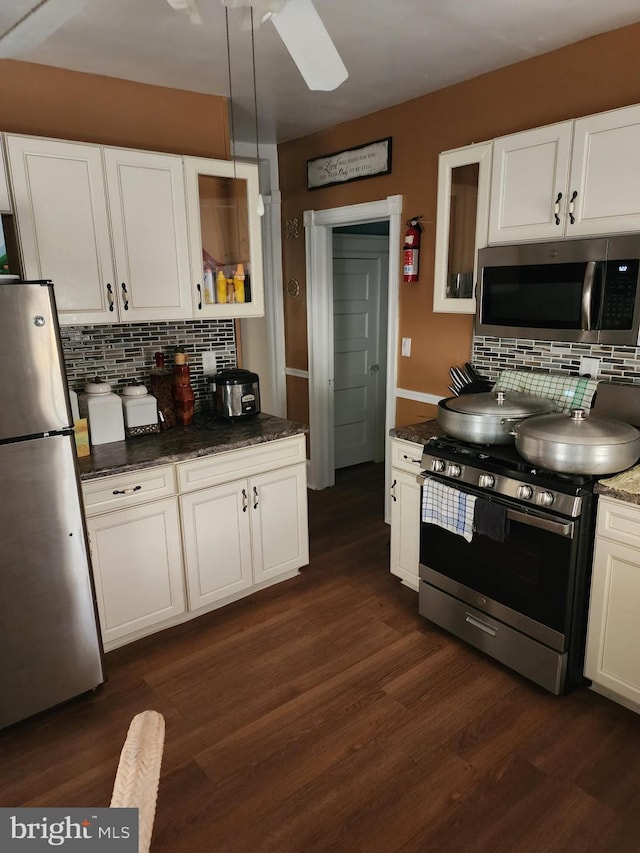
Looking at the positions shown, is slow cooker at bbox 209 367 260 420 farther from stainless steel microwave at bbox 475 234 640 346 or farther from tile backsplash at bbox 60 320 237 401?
stainless steel microwave at bbox 475 234 640 346

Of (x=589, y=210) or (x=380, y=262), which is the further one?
(x=380, y=262)

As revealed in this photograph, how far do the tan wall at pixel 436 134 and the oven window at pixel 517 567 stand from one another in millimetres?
1098

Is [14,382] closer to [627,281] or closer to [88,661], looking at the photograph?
[88,661]

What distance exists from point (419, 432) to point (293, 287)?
2002 millimetres

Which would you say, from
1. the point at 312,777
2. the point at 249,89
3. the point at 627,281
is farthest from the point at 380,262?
the point at 312,777

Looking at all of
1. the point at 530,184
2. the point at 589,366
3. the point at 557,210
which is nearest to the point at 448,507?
the point at 589,366

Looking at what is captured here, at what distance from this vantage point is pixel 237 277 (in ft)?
9.89

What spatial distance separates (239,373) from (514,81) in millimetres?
1942

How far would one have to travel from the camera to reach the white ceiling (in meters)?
2.12

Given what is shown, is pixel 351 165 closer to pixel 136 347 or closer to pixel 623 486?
pixel 136 347

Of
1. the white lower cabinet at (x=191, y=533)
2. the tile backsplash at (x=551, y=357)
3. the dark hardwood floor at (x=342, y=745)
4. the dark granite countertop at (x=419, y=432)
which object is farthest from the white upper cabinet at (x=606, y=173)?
the dark hardwood floor at (x=342, y=745)

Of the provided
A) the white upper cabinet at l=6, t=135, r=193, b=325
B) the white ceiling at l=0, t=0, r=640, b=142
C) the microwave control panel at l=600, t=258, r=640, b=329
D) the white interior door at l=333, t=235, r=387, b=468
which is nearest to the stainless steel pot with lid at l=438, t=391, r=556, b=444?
the microwave control panel at l=600, t=258, r=640, b=329

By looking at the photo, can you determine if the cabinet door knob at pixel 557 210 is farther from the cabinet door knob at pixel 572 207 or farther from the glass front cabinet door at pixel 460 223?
the glass front cabinet door at pixel 460 223

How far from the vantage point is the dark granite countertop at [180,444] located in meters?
2.44
